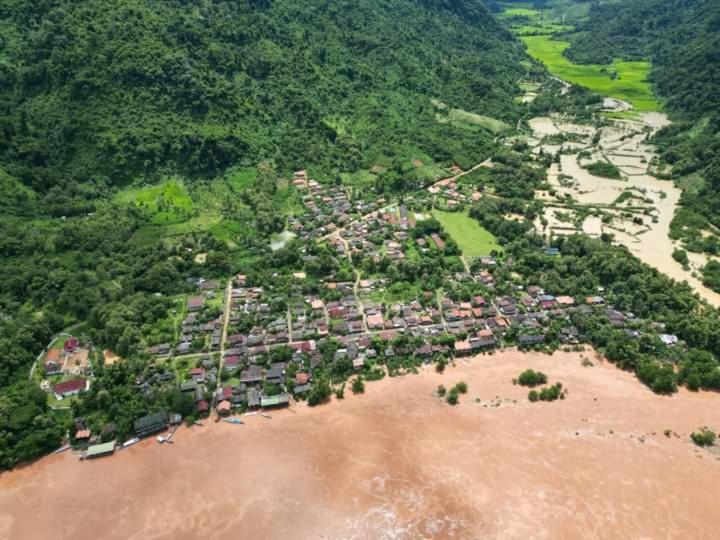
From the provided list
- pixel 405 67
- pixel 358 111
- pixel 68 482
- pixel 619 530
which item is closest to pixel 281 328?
pixel 68 482

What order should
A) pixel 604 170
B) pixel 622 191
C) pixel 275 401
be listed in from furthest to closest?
pixel 604 170 → pixel 622 191 → pixel 275 401

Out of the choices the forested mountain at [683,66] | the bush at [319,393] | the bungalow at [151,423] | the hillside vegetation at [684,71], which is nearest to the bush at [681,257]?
the hillside vegetation at [684,71]

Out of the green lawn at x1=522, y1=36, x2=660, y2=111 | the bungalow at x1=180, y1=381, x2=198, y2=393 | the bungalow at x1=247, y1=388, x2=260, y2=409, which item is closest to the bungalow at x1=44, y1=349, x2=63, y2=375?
the bungalow at x1=180, y1=381, x2=198, y2=393

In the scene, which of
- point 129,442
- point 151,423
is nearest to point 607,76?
point 151,423

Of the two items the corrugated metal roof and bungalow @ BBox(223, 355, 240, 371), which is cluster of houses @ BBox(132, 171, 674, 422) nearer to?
bungalow @ BBox(223, 355, 240, 371)

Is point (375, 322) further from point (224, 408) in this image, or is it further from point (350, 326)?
point (224, 408)

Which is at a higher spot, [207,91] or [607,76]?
[207,91]

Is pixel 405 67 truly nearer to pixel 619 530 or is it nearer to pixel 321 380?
pixel 321 380
